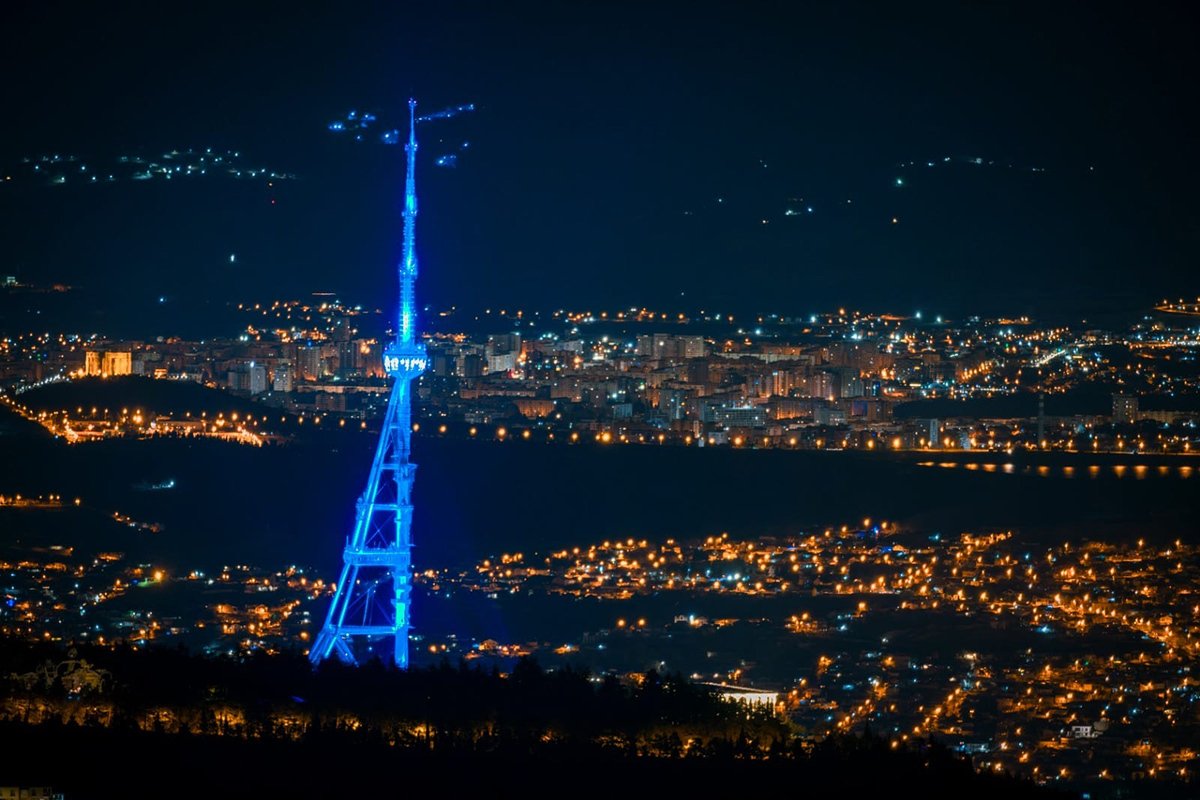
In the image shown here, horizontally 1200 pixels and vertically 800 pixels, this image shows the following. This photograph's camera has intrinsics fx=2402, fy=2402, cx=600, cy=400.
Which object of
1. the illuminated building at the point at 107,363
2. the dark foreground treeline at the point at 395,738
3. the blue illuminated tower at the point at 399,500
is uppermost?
the illuminated building at the point at 107,363

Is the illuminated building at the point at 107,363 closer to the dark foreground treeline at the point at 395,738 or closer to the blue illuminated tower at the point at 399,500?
the blue illuminated tower at the point at 399,500

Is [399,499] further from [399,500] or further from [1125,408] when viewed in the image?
[1125,408]

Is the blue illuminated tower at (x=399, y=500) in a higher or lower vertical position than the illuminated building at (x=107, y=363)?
lower

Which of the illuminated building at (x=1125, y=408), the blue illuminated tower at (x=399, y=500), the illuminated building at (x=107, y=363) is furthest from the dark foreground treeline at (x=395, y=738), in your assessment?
the illuminated building at (x=1125, y=408)

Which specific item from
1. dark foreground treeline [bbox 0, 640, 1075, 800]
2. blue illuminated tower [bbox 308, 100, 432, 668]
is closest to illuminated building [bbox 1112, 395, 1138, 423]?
blue illuminated tower [bbox 308, 100, 432, 668]

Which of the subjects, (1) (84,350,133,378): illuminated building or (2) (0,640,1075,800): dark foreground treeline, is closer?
(2) (0,640,1075,800): dark foreground treeline

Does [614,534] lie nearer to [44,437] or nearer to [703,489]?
[703,489]

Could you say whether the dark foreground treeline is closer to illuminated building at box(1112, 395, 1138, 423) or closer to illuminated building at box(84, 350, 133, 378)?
illuminated building at box(84, 350, 133, 378)

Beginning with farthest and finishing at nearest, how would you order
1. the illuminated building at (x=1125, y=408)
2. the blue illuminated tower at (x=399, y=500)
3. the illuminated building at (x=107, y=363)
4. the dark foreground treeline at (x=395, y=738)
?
the illuminated building at (x=1125, y=408) < the illuminated building at (x=107, y=363) < the blue illuminated tower at (x=399, y=500) < the dark foreground treeline at (x=395, y=738)
